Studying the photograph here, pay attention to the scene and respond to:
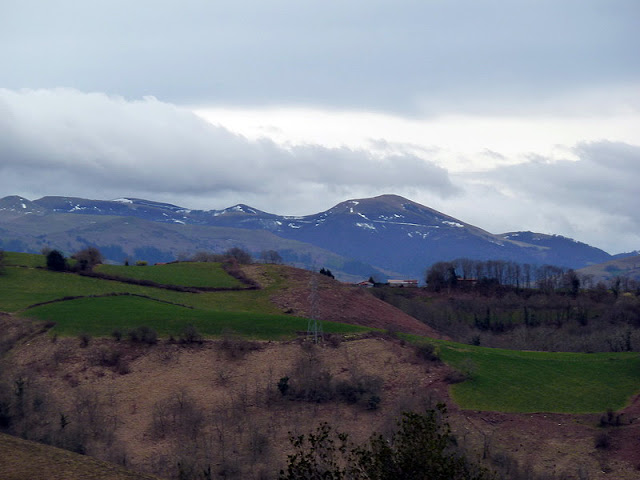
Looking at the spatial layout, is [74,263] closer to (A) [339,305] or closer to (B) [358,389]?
(A) [339,305]

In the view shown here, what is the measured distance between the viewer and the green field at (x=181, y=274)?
91250 millimetres

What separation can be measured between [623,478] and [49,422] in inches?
1417

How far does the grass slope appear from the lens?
30531 millimetres

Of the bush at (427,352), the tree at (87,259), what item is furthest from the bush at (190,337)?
the tree at (87,259)

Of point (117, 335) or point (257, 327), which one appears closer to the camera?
point (117, 335)

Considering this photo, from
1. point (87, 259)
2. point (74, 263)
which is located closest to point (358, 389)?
point (87, 259)

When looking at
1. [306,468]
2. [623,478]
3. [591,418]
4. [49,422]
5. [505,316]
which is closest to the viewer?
[306,468]

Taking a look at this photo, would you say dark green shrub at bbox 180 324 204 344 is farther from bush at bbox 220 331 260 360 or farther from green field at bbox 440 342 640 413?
green field at bbox 440 342 640 413

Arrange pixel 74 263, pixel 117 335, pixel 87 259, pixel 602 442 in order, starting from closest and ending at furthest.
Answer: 1. pixel 602 442
2. pixel 117 335
3. pixel 87 259
4. pixel 74 263

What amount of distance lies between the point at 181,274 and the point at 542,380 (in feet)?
179

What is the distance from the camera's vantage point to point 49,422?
4603cm

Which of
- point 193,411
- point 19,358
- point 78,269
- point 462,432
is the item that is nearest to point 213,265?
point 78,269

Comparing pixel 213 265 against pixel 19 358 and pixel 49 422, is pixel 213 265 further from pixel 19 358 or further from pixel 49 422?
pixel 49 422

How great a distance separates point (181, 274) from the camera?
318 ft
